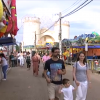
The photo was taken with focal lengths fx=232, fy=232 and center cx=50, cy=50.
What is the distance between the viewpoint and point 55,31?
3169 inches

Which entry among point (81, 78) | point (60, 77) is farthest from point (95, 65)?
point (60, 77)

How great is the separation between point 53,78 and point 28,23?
229 ft

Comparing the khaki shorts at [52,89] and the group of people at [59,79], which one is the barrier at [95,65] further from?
the khaki shorts at [52,89]

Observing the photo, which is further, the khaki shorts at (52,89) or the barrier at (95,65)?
the barrier at (95,65)

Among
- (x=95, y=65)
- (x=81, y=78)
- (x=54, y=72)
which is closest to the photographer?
(x=54, y=72)

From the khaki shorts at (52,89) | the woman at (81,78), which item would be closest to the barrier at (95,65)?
the woman at (81,78)

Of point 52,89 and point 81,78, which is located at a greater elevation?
point 81,78

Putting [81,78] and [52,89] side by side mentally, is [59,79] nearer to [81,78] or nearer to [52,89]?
[52,89]

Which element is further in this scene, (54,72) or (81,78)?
(81,78)

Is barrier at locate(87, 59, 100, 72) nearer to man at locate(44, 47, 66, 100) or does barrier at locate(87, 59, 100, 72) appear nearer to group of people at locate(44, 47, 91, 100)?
group of people at locate(44, 47, 91, 100)

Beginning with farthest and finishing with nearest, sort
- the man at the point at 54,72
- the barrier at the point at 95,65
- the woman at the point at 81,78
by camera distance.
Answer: the barrier at the point at 95,65 < the woman at the point at 81,78 < the man at the point at 54,72

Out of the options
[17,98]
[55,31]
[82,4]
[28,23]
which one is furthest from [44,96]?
[55,31]

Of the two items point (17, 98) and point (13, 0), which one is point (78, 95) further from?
point (13, 0)

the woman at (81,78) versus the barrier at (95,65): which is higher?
the woman at (81,78)
